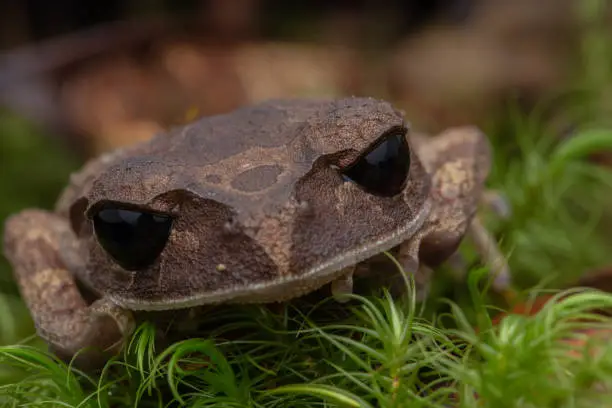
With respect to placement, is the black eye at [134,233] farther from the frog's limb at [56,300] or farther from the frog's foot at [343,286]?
the frog's foot at [343,286]

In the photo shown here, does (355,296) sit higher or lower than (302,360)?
higher

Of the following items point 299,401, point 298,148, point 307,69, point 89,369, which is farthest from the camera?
point 307,69

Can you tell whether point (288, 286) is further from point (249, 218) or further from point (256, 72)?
point (256, 72)

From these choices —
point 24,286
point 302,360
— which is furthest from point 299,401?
point 24,286

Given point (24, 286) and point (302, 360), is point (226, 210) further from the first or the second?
point (24, 286)

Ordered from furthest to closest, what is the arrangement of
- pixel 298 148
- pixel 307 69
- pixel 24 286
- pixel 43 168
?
pixel 307 69, pixel 43 168, pixel 24 286, pixel 298 148

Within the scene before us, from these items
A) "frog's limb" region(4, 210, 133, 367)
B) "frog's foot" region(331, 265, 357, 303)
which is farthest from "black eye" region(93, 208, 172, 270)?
"frog's foot" region(331, 265, 357, 303)
